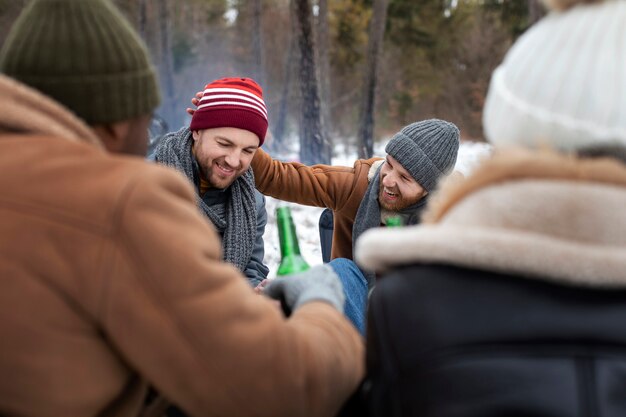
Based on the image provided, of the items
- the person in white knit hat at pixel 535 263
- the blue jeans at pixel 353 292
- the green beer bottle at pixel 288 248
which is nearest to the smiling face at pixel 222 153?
the blue jeans at pixel 353 292

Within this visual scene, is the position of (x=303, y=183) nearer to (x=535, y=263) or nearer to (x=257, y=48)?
(x=535, y=263)

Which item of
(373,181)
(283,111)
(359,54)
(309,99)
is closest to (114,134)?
(373,181)

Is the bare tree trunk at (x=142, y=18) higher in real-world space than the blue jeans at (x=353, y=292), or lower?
lower

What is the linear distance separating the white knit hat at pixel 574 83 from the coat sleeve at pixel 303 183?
270cm

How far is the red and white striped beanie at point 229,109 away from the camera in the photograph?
3.22 meters

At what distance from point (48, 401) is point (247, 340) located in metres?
0.42

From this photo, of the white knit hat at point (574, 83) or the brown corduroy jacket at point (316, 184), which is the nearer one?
the white knit hat at point (574, 83)

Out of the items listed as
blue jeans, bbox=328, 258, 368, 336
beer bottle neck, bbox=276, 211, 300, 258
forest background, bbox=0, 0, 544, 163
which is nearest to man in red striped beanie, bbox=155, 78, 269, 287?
blue jeans, bbox=328, 258, 368, 336

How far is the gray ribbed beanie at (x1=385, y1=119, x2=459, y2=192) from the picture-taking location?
11.3 feet

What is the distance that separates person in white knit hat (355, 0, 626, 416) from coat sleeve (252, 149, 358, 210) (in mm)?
2687

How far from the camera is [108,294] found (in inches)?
43.1

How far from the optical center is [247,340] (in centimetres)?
114

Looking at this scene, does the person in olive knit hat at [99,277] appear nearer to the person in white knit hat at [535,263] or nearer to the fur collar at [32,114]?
the fur collar at [32,114]

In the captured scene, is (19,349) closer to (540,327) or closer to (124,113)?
(124,113)
